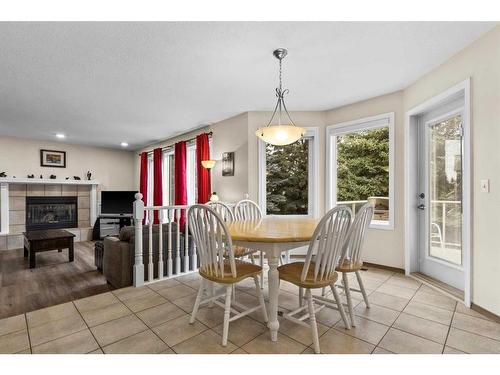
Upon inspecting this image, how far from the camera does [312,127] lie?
4.01m

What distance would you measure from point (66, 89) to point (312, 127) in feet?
10.7

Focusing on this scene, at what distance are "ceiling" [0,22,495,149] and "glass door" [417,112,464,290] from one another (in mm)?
683

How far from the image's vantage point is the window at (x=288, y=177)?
4.07 m

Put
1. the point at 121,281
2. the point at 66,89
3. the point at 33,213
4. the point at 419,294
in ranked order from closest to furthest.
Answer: the point at 419,294 → the point at 121,281 → the point at 66,89 → the point at 33,213

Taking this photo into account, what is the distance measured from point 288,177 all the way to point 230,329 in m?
2.64

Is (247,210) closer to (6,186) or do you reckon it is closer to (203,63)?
(203,63)

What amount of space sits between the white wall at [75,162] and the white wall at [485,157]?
23.7 feet

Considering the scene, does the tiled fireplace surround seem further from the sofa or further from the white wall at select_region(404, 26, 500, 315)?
the white wall at select_region(404, 26, 500, 315)

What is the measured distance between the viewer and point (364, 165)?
3723 mm

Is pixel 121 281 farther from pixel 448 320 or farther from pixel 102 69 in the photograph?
pixel 448 320

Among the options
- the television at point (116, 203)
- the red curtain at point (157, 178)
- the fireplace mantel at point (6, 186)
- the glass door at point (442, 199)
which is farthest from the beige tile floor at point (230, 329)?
the fireplace mantel at point (6, 186)

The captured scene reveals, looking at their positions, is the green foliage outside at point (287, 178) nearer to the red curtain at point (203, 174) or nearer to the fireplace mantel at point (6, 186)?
the red curtain at point (203, 174)

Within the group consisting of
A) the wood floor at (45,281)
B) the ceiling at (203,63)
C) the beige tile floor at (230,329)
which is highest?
the ceiling at (203,63)

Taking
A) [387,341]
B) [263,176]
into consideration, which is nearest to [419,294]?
[387,341]
